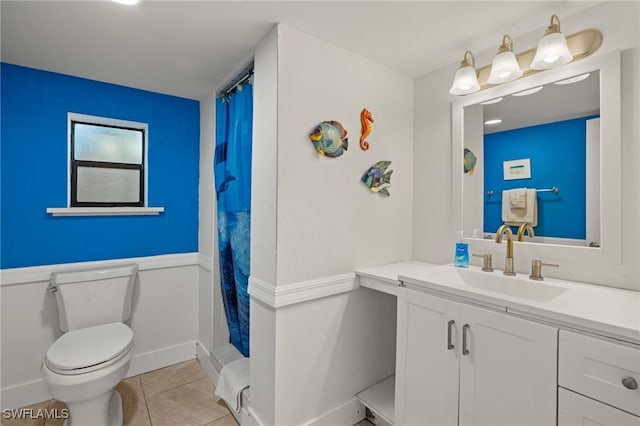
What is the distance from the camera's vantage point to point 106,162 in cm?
229

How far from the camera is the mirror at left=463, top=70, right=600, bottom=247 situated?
1418mm

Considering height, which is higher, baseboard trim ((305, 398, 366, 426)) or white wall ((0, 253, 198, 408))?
white wall ((0, 253, 198, 408))

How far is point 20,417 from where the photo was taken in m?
1.84

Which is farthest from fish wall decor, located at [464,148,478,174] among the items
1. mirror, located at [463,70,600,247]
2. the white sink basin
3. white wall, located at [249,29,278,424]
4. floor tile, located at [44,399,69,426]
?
floor tile, located at [44,399,69,426]

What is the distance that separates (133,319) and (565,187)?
2949 millimetres

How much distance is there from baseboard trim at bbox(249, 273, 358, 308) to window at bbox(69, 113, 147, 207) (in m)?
1.40

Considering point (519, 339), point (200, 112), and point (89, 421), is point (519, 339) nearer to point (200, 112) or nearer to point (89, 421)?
point (89, 421)

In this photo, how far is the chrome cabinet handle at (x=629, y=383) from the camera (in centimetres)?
89

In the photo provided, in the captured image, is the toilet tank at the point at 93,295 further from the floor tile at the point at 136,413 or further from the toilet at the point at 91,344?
the floor tile at the point at 136,413

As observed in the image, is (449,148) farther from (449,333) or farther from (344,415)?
(344,415)

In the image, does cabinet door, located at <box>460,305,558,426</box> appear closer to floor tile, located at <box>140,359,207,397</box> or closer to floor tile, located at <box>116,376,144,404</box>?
floor tile, located at <box>140,359,207,397</box>

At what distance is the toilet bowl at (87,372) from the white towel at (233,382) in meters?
0.57

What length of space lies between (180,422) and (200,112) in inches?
89.9

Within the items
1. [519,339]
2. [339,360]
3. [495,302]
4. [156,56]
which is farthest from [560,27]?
[156,56]
